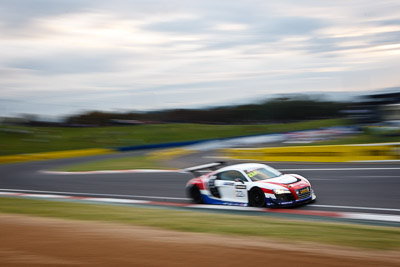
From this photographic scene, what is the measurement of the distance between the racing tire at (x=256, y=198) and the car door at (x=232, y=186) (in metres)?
0.16

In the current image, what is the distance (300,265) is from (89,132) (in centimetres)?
4780

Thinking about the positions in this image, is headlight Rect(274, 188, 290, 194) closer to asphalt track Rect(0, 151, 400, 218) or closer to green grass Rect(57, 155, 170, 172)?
asphalt track Rect(0, 151, 400, 218)

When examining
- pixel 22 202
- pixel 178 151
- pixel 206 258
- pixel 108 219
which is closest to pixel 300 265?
pixel 206 258

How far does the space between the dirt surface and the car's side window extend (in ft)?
16.9

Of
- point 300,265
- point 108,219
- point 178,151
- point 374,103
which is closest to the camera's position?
point 300,265

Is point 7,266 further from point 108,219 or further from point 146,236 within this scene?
point 108,219

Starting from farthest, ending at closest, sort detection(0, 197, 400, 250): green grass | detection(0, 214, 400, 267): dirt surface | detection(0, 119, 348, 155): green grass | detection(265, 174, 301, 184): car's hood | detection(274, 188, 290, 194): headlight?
1. detection(0, 119, 348, 155): green grass
2. detection(265, 174, 301, 184): car's hood
3. detection(274, 188, 290, 194): headlight
4. detection(0, 197, 400, 250): green grass
5. detection(0, 214, 400, 267): dirt surface

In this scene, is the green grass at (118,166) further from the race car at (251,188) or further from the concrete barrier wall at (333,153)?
the race car at (251,188)

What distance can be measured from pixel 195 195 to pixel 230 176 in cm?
125

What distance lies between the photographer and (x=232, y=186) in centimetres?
1056

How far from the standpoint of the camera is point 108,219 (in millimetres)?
7316

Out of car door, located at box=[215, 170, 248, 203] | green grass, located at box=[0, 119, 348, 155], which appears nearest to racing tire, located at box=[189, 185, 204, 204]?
car door, located at box=[215, 170, 248, 203]

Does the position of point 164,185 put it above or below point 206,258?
below

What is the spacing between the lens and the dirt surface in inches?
161
